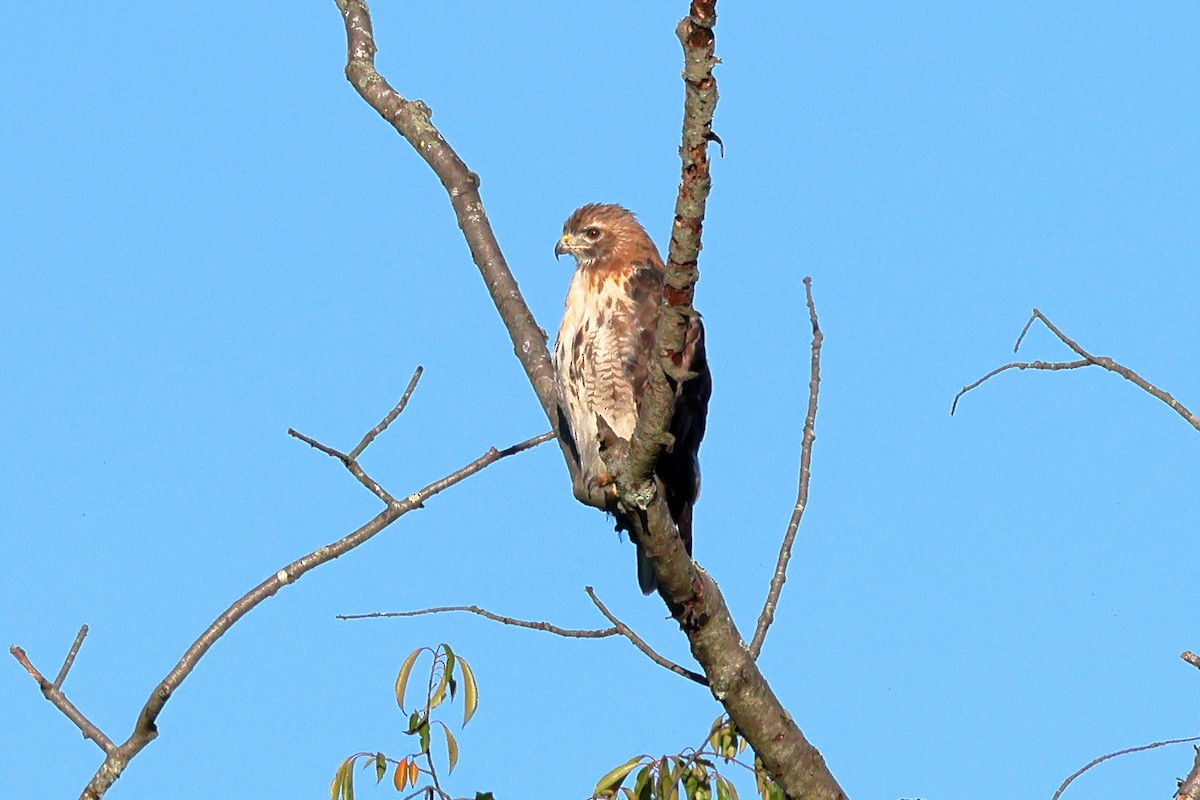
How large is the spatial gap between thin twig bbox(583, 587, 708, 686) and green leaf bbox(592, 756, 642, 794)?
1.39ft

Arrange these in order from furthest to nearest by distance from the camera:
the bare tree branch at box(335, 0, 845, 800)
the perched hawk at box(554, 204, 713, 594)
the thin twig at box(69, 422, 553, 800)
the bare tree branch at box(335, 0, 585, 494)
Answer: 1. the bare tree branch at box(335, 0, 585, 494)
2. the perched hawk at box(554, 204, 713, 594)
3. the thin twig at box(69, 422, 553, 800)
4. the bare tree branch at box(335, 0, 845, 800)

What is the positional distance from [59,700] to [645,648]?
1.72 m

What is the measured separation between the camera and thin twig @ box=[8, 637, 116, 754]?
4.15 metres

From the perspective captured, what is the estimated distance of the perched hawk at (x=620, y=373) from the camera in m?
5.75

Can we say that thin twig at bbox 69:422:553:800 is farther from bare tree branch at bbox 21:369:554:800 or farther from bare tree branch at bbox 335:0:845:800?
bare tree branch at bbox 335:0:845:800

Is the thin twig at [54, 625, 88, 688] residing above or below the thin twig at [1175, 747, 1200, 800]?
above

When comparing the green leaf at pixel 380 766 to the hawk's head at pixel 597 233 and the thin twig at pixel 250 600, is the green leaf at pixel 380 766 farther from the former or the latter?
the hawk's head at pixel 597 233

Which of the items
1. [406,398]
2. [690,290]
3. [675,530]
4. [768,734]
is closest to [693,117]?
[690,290]

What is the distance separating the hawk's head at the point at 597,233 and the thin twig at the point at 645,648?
222 centimetres

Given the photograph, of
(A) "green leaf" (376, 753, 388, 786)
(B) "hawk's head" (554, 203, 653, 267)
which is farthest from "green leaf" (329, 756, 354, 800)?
(B) "hawk's head" (554, 203, 653, 267)

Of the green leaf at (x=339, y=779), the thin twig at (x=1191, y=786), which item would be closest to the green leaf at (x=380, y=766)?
the green leaf at (x=339, y=779)

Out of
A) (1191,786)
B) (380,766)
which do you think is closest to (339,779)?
(380,766)

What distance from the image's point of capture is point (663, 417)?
13.0 ft

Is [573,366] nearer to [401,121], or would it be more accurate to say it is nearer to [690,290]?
[401,121]
